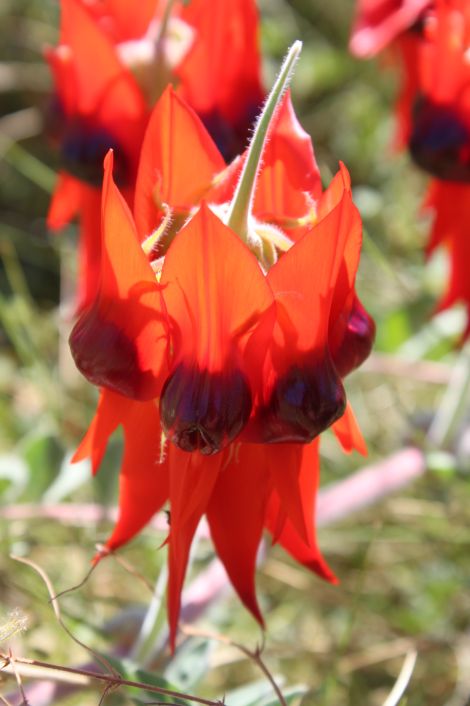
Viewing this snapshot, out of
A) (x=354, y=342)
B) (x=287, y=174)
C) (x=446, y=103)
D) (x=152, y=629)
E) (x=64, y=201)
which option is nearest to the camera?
(x=354, y=342)

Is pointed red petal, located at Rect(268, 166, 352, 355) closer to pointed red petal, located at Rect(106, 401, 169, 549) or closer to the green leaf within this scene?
pointed red petal, located at Rect(106, 401, 169, 549)

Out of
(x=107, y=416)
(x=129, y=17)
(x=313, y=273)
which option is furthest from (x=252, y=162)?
(x=129, y=17)

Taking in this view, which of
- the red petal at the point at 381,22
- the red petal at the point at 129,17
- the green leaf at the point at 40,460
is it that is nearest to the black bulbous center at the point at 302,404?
the green leaf at the point at 40,460

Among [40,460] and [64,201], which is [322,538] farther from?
[64,201]

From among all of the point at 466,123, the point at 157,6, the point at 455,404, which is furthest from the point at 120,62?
the point at 455,404

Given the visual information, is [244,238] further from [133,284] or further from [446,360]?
[446,360]

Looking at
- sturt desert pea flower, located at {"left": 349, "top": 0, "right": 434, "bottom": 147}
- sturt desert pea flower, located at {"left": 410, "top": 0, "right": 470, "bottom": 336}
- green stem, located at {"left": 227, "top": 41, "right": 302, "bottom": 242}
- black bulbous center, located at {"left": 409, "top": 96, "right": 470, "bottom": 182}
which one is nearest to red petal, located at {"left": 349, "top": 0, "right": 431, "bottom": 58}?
sturt desert pea flower, located at {"left": 349, "top": 0, "right": 434, "bottom": 147}

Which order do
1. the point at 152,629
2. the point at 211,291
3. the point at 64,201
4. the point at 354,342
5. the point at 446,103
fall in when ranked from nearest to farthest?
the point at 211,291 → the point at 354,342 → the point at 152,629 → the point at 446,103 → the point at 64,201
